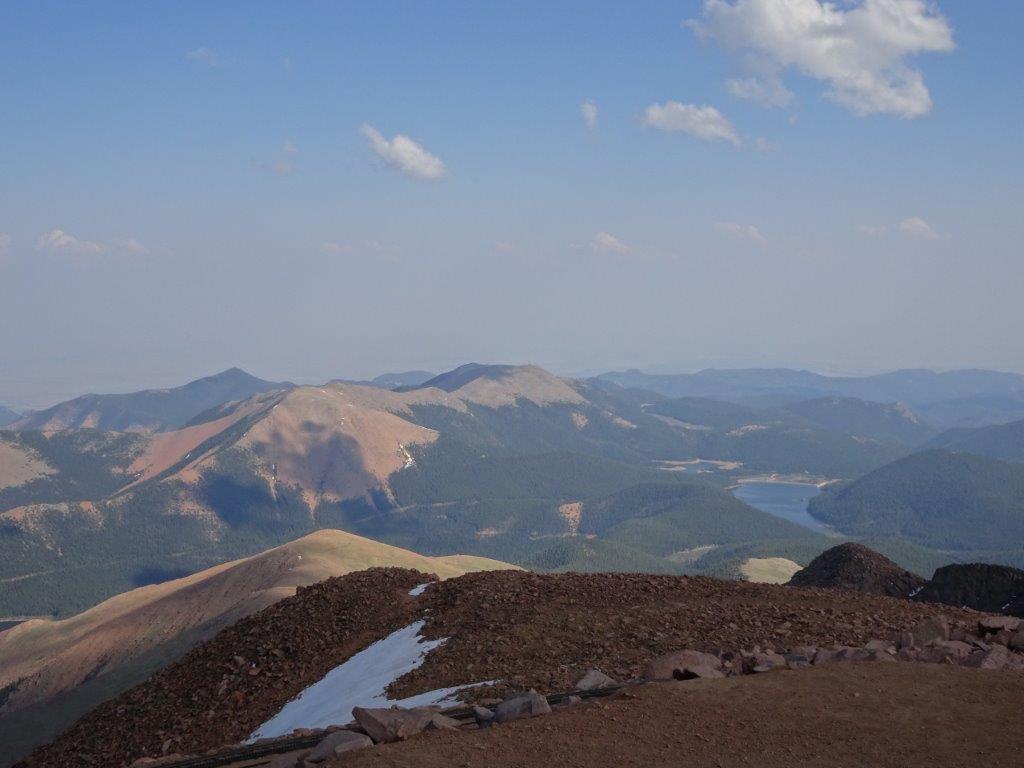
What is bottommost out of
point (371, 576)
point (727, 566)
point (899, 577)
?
point (727, 566)

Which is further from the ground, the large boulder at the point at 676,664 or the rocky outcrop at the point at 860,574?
the large boulder at the point at 676,664

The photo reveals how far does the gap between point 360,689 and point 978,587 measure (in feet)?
137

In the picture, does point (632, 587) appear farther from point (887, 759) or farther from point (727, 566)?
point (727, 566)

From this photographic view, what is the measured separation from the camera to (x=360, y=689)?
28.2 meters

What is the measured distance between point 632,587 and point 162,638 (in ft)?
288

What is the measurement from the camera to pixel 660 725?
18.6m

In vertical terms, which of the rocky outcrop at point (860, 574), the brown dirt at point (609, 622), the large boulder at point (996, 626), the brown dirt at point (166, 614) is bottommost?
A: the brown dirt at point (166, 614)

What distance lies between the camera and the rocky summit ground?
2727cm

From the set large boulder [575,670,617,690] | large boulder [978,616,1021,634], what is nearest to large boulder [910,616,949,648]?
large boulder [978,616,1021,634]

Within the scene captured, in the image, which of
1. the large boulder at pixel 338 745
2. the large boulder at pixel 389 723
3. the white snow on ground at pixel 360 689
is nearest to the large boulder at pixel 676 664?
the white snow on ground at pixel 360 689

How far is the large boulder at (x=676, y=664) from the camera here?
867 inches

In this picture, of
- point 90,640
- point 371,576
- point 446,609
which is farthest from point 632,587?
point 90,640

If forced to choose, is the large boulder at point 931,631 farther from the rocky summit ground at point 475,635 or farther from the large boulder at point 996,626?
the rocky summit ground at point 475,635

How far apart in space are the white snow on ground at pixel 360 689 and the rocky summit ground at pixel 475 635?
1.99ft
